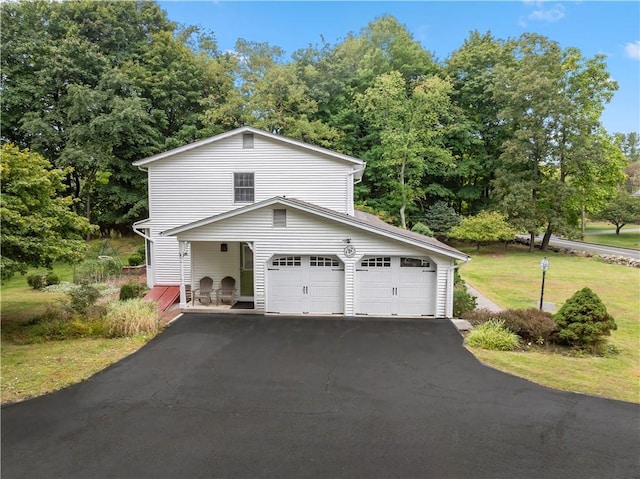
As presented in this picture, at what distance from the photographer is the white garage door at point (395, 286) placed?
12.3 m

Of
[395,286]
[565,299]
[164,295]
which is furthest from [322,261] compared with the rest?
[565,299]

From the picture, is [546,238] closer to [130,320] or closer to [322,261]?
[322,261]

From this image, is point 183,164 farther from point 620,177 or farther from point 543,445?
point 620,177

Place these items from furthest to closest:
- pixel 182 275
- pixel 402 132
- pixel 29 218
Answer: pixel 402 132, pixel 182 275, pixel 29 218

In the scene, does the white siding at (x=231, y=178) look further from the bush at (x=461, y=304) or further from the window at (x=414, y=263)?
the bush at (x=461, y=304)

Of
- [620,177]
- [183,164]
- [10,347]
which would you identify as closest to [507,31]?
[620,177]

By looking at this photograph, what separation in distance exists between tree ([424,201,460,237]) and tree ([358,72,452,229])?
7.06 ft

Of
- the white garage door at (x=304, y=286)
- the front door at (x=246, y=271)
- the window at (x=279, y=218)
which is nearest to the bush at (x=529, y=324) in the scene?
the white garage door at (x=304, y=286)

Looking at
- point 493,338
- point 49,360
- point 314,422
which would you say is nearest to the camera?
point 314,422

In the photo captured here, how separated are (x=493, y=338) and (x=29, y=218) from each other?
12584mm

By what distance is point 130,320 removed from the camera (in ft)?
34.6

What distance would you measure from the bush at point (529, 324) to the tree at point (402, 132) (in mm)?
19620

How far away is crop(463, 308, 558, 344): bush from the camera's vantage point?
10055 mm

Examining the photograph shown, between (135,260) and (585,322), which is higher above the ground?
(135,260)
